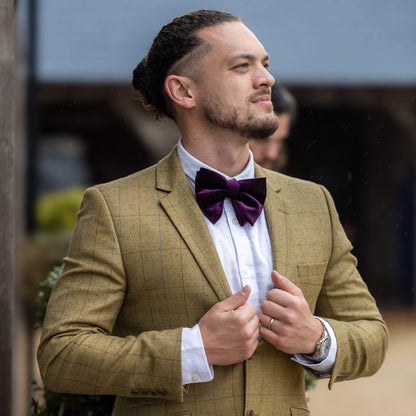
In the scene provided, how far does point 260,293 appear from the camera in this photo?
5.89ft

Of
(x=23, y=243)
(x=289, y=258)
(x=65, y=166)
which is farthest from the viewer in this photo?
(x=65, y=166)

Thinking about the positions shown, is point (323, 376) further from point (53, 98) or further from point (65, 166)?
point (65, 166)

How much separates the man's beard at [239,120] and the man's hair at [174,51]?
0.14 metres

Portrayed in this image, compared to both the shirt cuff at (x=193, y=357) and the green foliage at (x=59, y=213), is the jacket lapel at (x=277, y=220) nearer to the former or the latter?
the shirt cuff at (x=193, y=357)

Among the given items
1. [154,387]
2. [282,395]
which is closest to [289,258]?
[282,395]

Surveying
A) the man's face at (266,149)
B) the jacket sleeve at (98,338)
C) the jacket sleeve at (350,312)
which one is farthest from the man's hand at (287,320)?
the man's face at (266,149)

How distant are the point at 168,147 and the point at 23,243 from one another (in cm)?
184

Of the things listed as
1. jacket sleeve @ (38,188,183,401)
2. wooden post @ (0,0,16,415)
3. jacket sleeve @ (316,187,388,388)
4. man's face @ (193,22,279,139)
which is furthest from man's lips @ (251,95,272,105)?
wooden post @ (0,0,16,415)

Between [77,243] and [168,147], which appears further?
[168,147]

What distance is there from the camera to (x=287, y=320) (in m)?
1.69

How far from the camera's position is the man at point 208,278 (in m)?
1.69

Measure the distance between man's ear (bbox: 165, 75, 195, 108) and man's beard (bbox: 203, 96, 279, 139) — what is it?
0.06 meters

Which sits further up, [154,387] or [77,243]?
[77,243]

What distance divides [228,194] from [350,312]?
484 mm
